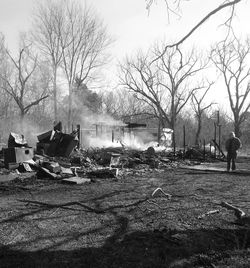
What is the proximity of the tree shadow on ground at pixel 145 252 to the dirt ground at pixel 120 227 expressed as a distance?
10 mm

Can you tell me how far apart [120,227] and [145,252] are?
4.26 ft

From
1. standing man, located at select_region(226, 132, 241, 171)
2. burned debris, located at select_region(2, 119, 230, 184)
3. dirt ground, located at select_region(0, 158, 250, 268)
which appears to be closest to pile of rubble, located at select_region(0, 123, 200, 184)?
burned debris, located at select_region(2, 119, 230, 184)

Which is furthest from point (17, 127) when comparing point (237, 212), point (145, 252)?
point (145, 252)

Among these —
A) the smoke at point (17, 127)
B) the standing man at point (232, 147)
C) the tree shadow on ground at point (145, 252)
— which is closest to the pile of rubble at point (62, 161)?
the standing man at point (232, 147)

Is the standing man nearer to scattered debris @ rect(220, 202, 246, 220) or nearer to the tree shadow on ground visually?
scattered debris @ rect(220, 202, 246, 220)

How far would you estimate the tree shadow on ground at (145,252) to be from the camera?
425 centimetres

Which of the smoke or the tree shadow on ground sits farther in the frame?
the smoke

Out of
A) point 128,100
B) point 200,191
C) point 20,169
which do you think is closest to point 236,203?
point 200,191

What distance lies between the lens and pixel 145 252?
15.2 ft

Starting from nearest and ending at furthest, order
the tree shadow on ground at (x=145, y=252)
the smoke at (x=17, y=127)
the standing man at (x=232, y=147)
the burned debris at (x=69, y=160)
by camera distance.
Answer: the tree shadow on ground at (x=145, y=252) → the burned debris at (x=69, y=160) → the standing man at (x=232, y=147) → the smoke at (x=17, y=127)

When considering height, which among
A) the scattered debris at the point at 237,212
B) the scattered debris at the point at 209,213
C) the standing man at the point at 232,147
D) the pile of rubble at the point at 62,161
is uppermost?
the standing man at the point at 232,147

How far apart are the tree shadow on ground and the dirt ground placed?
1 centimetres

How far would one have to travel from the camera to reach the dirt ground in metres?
4.41

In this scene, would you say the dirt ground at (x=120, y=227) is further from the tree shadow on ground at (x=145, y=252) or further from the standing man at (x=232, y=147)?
the standing man at (x=232, y=147)
